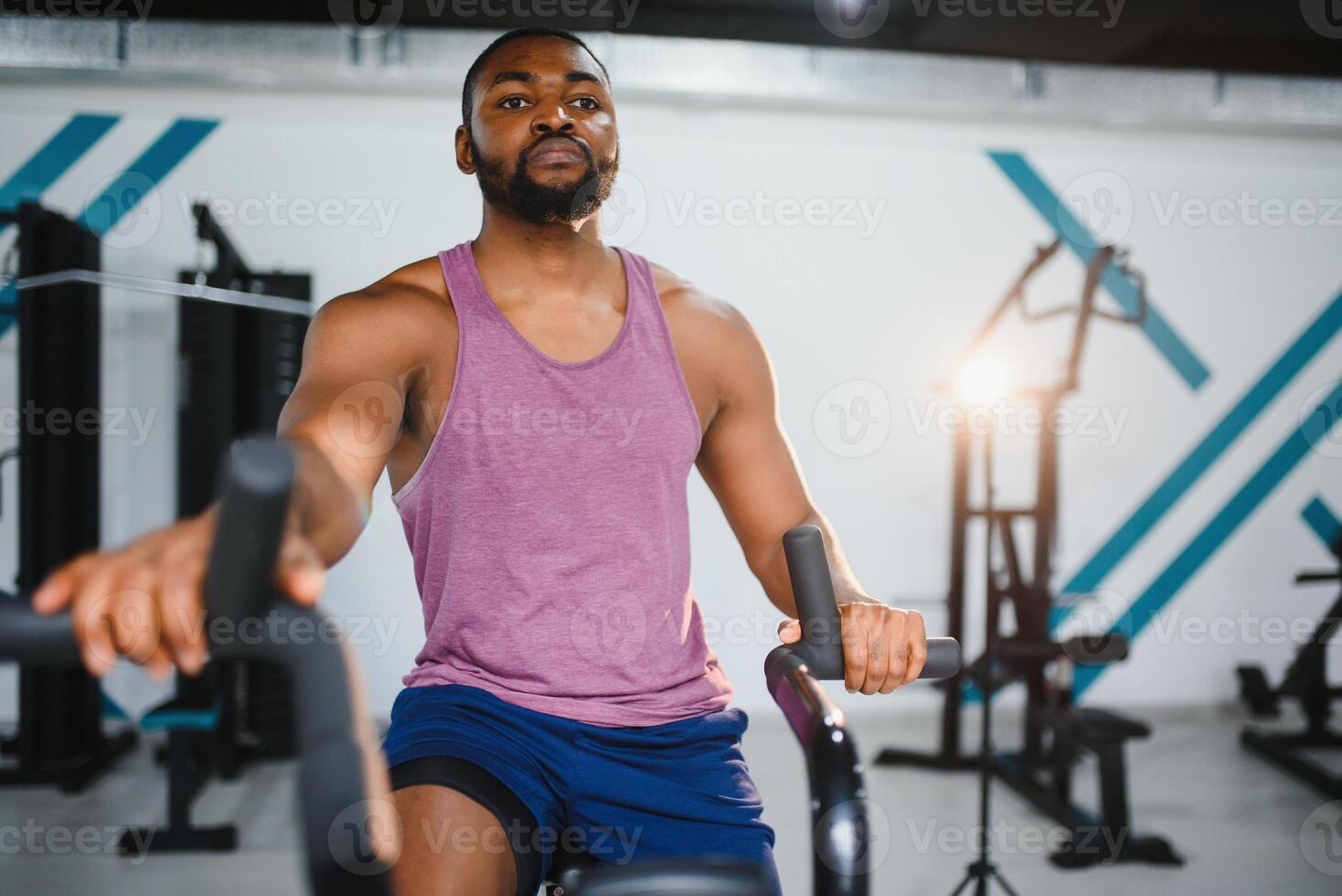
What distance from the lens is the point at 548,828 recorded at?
109 centimetres

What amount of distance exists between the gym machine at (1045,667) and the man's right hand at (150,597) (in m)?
1.96

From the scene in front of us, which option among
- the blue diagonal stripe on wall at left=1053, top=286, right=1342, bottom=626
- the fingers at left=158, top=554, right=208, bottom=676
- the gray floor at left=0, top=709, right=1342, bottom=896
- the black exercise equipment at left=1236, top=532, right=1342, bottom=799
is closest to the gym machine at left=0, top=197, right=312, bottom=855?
the gray floor at left=0, top=709, right=1342, bottom=896

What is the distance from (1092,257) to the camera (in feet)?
13.5

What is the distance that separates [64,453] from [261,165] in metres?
1.37

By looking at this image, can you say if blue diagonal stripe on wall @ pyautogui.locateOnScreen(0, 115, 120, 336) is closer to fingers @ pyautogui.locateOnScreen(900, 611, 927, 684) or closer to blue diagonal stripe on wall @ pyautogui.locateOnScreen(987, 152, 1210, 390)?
blue diagonal stripe on wall @ pyautogui.locateOnScreen(987, 152, 1210, 390)

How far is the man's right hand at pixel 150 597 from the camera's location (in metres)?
0.54

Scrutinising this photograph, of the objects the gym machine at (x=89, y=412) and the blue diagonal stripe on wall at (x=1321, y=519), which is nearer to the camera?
the gym machine at (x=89, y=412)

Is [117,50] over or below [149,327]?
over

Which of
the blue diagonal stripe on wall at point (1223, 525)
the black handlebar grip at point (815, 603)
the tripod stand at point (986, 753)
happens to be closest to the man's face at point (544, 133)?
the black handlebar grip at point (815, 603)

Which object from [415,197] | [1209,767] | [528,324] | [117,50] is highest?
[117,50]

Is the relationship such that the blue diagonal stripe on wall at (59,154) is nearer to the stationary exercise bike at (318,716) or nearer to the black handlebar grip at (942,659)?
the stationary exercise bike at (318,716)

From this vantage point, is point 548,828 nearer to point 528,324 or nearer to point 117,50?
point 528,324

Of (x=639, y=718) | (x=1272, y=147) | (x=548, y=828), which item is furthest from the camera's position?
(x=1272, y=147)

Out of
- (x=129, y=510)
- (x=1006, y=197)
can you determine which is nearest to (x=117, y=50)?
(x=129, y=510)
